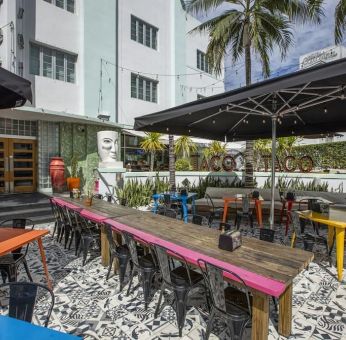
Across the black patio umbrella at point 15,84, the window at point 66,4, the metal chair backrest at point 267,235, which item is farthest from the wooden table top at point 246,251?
the window at point 66,4

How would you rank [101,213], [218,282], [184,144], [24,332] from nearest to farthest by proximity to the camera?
1. [24,332]
2. [218,282]
3. [101,213]
4. [184,144]

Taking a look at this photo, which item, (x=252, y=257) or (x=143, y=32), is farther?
(x=143, y=32)

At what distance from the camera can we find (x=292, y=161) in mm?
11812

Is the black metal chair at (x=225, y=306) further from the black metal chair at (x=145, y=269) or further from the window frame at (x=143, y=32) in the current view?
the window frame at (x=143, y=32)

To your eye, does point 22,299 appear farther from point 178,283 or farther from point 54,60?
point 54,60

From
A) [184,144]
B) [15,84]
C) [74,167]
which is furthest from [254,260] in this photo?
[184,144]

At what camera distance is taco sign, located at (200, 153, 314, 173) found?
11422mm

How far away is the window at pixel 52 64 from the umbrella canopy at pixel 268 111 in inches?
354

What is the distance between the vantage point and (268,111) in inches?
209

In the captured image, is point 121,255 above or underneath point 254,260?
underneath

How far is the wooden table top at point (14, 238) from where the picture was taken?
340 centimetres

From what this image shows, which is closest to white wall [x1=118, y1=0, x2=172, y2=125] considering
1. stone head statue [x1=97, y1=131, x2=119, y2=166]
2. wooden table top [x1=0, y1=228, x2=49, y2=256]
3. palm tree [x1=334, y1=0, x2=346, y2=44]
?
stone head statue [x1=97, y1=131, x2=119, y2=166]

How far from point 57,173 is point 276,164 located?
10.5 m

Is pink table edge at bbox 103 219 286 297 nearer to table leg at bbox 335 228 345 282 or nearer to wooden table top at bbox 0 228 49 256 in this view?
wooden table top at bbox 0 228 49 256
